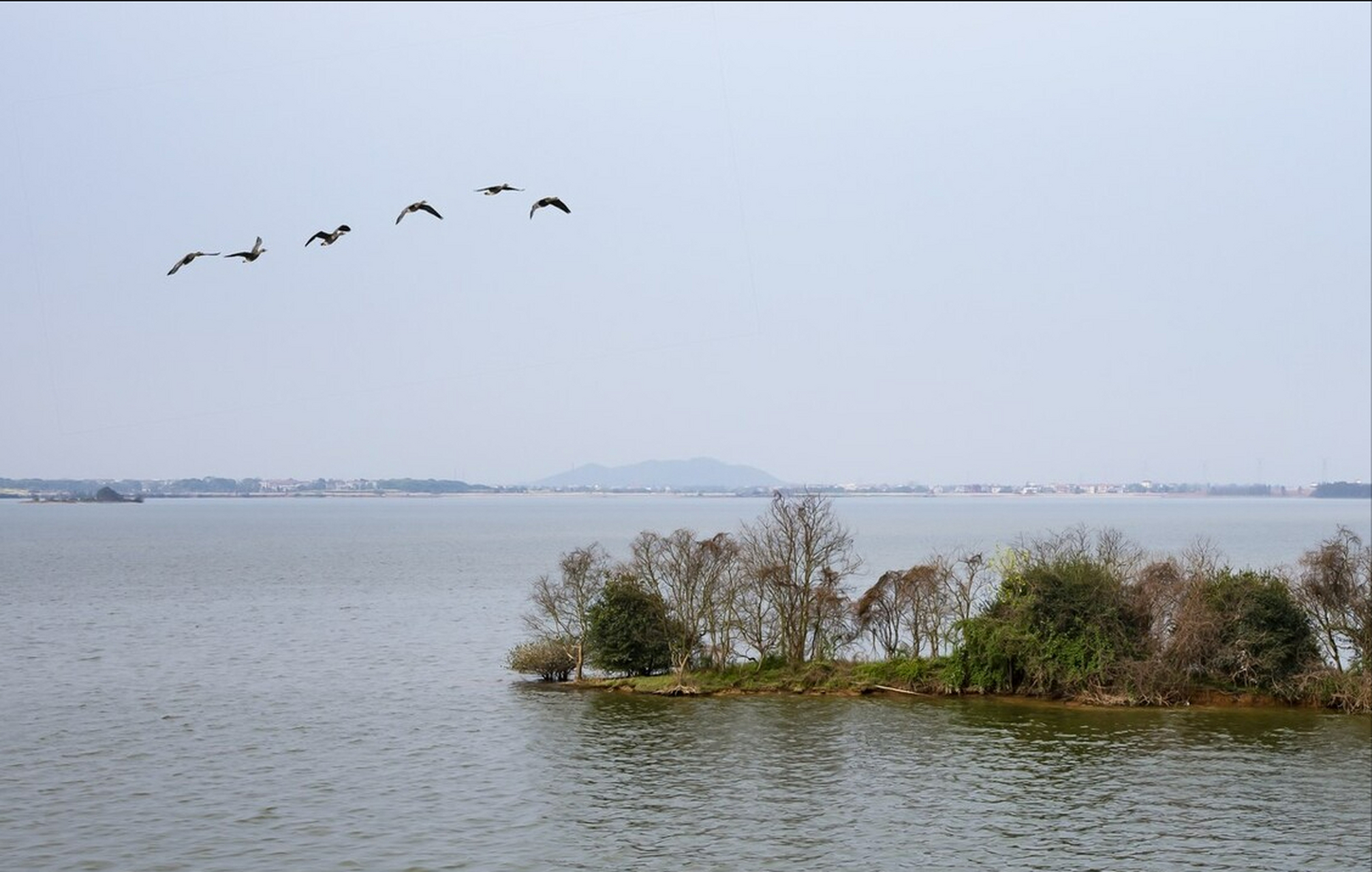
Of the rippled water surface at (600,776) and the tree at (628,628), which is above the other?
the tree at (628,628)

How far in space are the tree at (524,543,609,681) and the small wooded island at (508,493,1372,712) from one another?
0.43 ft

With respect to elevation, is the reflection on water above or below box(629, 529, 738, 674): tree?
below

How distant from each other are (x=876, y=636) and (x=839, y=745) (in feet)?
53.4

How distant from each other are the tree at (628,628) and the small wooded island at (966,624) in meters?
0.10

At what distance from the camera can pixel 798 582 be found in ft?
225

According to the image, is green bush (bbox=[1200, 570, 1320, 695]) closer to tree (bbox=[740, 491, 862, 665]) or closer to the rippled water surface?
the rippled water surface

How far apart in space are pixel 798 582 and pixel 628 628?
968cm

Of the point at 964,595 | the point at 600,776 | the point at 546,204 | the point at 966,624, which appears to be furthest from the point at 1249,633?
the point at 546,204

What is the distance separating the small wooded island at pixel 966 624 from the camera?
2454 inches

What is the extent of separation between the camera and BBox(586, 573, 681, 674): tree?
66.1 meters

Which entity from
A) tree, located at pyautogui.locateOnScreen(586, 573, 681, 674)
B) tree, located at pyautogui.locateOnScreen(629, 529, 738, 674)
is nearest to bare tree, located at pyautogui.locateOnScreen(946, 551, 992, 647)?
tree, located at pyautogui.locateOnScreen(629, 529, 738, 674)

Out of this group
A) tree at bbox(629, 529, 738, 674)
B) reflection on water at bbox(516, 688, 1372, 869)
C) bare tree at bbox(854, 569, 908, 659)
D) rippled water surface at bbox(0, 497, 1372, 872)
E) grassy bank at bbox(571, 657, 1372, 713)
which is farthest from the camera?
bare tree at bbox(854, 569, 908, 659)

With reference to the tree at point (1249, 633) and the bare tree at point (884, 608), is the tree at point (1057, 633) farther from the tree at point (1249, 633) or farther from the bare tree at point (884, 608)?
the bare tree at point (884, 608)

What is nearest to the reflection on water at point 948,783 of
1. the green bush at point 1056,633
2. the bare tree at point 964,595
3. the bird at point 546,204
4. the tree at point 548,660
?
the green bush at point 1056,633
